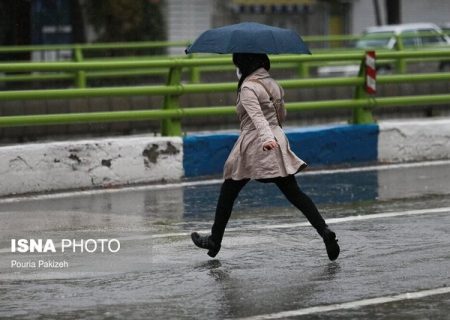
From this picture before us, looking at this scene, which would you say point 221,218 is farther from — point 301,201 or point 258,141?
point 258,141

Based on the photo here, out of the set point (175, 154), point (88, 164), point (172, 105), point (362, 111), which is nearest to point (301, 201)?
point (88, 164)

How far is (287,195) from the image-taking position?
9.37 meters

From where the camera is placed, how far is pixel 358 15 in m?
58.0

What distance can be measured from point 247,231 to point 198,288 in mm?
2324

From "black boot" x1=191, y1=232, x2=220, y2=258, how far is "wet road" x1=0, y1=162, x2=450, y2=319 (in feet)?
0.19

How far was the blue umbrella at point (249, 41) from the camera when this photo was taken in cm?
897

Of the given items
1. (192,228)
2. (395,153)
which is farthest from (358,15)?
(192,228)

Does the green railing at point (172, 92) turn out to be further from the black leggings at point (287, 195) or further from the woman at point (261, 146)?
the woman at point (261, 146)

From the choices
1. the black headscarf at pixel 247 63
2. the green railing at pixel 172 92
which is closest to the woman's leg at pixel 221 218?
the black headscarf at pixel 247 63

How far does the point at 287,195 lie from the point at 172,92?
5.06m

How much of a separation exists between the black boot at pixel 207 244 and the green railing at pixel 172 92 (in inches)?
159

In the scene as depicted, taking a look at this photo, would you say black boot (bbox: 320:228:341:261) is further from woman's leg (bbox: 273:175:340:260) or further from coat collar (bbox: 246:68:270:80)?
coat collar (bbox: 246:68:270:80)

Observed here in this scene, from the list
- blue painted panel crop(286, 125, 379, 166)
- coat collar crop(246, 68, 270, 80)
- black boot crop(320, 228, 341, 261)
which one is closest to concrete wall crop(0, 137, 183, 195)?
blue painted panel crop(286, 125, 379, 166)

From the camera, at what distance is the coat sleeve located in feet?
29.0
